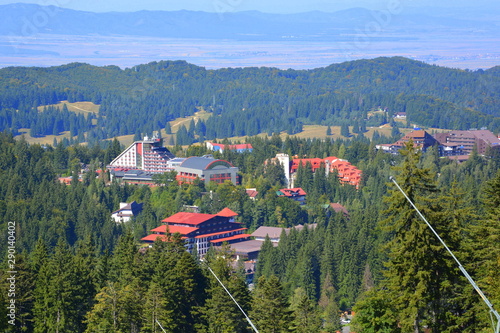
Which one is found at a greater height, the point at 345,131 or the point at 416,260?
the point at 416,260

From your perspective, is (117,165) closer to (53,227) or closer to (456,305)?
(53,227)

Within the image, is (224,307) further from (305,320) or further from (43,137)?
(43,137)

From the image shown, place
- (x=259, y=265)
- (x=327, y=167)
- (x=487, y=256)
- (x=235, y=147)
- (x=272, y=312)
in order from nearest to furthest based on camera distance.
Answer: (x=487, y=256) → (x=272, y=312) → (x=259, y=265) → (x=327, y=167) → (x=235, y=147)

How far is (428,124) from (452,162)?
266 feet

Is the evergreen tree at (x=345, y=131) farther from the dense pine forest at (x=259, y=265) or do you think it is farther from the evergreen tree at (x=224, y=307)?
the evergreen tree at (x=224, y=307)

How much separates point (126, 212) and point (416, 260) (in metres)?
60.6

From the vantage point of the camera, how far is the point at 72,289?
3816cm

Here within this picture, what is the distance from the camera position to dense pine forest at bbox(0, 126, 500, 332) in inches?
1027

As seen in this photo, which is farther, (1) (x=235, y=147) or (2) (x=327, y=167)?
(1) (x=235, y=147)

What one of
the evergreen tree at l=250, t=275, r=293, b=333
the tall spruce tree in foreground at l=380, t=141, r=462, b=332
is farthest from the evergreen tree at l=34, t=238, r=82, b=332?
the tall spruce tree in foreground at l=380, t=141, r=462, b=332

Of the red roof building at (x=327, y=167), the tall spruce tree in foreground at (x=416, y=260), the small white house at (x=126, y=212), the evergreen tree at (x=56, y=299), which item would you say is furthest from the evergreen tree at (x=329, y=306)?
the red roof building at (x=327, y=167)

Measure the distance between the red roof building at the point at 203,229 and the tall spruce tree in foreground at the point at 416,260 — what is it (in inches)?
1822

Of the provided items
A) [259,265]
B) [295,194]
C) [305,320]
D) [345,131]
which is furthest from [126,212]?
[345,131]

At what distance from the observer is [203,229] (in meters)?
75.7
